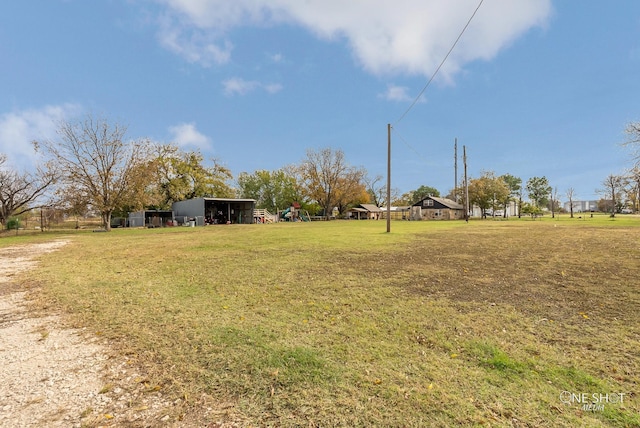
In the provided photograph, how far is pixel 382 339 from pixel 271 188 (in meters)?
55.1

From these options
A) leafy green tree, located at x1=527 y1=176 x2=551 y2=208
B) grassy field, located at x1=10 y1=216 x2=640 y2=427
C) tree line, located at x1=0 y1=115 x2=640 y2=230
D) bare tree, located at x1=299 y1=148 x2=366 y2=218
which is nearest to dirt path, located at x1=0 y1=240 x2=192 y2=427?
grassy field, located at x1=10 y1=216 x2=640 y2=427

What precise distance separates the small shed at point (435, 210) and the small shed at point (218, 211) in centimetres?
3133

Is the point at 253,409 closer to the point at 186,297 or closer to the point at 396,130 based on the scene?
the point at 186,297

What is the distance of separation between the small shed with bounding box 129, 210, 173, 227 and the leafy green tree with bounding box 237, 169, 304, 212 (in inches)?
822

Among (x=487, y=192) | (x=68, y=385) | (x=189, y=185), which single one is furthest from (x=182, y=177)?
(x=487, y=192)

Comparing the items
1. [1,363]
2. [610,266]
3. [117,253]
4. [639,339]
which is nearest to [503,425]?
[639,339]

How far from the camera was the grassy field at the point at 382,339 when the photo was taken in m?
2.27

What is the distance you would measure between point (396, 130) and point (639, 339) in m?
16.7

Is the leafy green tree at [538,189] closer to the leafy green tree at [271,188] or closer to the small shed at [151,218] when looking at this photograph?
the leafy green tree at [271,188]

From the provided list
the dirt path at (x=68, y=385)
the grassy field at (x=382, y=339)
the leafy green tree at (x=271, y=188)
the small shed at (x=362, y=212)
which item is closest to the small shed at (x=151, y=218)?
the leafy green tree at (x=271, y=188)

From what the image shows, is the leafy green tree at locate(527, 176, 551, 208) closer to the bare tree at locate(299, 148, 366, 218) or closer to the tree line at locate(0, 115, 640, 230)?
the tree line at locate(0, 115, 640, 230)

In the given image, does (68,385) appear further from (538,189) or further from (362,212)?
(538,189)

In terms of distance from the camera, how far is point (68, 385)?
2562 millimetres

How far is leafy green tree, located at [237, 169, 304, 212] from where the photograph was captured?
5594 centimetres
